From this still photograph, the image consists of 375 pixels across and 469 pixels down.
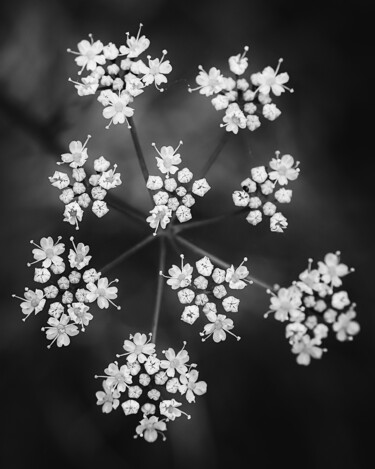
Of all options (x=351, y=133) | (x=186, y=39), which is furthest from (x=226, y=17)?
(x=351, y=133)

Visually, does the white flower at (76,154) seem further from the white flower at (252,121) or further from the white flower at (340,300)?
the white flower at (340,300)

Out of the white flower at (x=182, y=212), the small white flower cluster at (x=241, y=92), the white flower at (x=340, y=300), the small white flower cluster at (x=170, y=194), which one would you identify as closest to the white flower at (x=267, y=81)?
the small white flower cluster at (x=241, y=92)

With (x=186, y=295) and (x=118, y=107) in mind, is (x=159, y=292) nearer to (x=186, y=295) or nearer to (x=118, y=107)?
(x=186, y=295)

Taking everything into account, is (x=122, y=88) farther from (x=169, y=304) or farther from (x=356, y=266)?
(x=356, y=266)

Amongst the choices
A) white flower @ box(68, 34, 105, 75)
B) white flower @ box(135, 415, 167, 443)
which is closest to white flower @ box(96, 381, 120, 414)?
white flower @ box(135, 415, 167, 443)

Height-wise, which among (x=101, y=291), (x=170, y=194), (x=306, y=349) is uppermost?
(x=170, y=194)

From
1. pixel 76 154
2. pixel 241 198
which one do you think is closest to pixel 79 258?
pixel 76 154

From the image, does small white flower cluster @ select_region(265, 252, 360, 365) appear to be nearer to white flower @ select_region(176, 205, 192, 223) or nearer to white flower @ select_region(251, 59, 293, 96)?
Answer: white flower @ select_region(176, 205, 192, 223)
